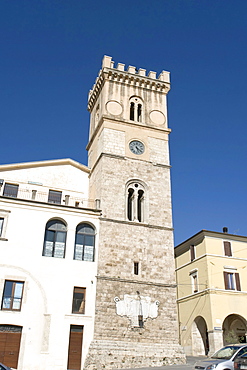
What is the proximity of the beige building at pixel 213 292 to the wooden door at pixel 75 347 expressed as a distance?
10770 millimetres

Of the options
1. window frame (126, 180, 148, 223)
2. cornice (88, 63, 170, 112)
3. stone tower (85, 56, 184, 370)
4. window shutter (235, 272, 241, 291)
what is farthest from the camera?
cornice (88, 63, 170, 112)

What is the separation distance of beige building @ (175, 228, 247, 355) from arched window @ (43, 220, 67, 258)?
12.4 metres

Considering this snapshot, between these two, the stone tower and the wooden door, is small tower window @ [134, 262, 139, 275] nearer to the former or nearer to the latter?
the stone tower

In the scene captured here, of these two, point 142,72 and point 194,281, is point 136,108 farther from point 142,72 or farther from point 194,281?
point 194,281

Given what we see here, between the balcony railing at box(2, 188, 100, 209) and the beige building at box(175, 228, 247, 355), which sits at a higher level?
the balcony railing at box(2, 188, 100, 209)

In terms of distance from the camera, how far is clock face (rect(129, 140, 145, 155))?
29.3m

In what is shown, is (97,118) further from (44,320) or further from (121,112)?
(44,320)

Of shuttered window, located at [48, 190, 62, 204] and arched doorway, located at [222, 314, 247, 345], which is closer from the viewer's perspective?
shuttered window, located at [48, 190, 62, 204]

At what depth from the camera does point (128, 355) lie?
2197cm

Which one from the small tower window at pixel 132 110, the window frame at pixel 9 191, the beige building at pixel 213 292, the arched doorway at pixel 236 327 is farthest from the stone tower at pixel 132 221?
the arched doorway at pixel 236 327

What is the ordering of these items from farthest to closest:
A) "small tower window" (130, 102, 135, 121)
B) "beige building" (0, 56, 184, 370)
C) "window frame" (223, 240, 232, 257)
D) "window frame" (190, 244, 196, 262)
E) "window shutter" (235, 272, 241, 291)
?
"window frame" (190, 244, 196, 262), "small tower window" (130, 102, 135, 121), "window frame" (223, 240, 232, 257), "window shutter" (235, 272, 241, 291), "beige building" (0, 56, 184, 370)

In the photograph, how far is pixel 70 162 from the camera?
3106 centimetres

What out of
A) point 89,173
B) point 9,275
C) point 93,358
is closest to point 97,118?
point 89,173

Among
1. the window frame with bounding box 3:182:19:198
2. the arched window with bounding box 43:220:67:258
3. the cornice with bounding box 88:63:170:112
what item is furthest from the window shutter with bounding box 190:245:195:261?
the window frame with bounding box 3:182:19:198
